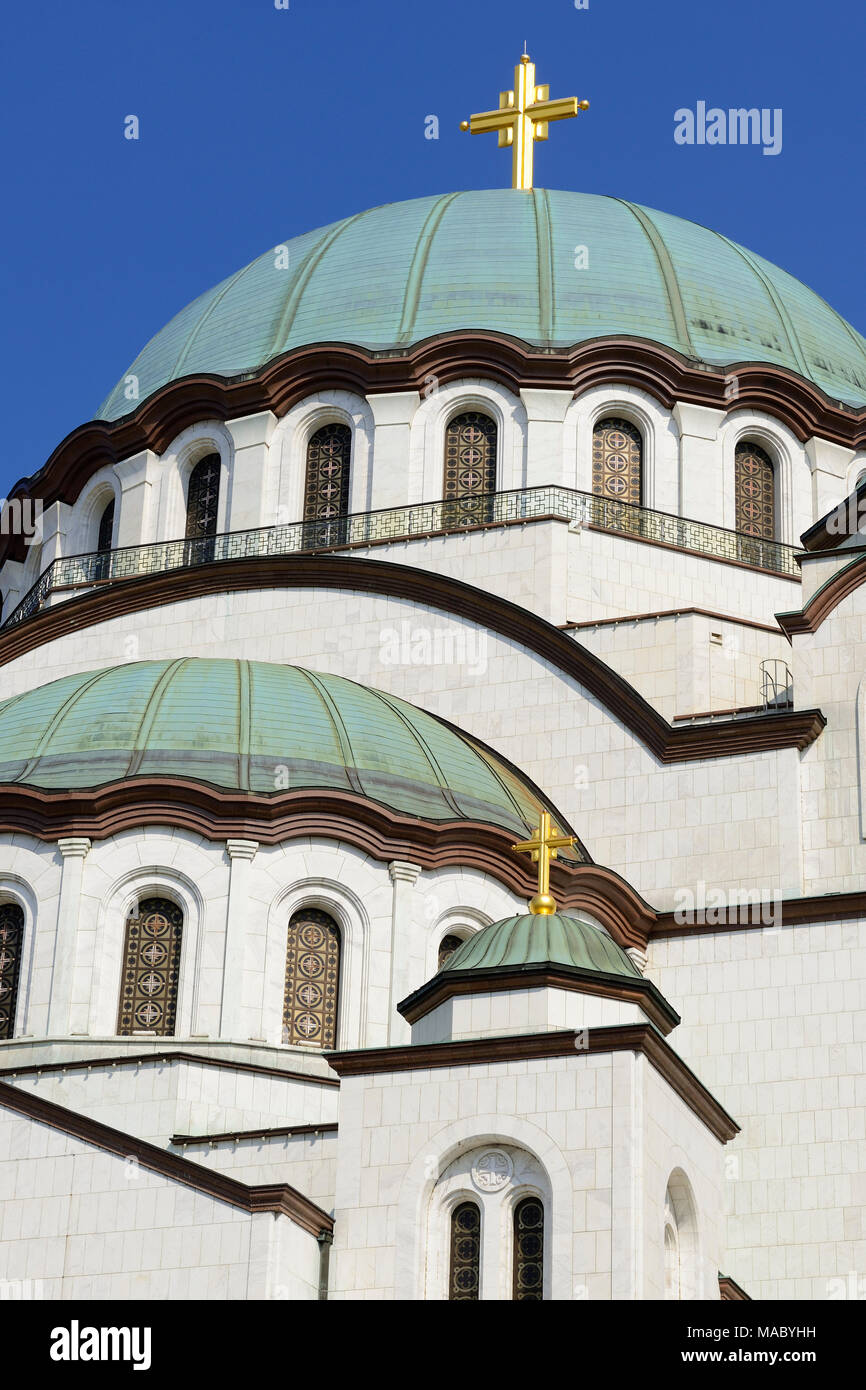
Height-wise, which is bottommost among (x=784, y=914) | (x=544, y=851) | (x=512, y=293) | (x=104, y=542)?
(x=544, y=851)

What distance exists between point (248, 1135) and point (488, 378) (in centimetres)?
1360

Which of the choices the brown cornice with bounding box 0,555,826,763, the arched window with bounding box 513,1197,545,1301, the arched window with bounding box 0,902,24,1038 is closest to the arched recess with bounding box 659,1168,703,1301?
the arched window with bounding box 513,1197,545,1301

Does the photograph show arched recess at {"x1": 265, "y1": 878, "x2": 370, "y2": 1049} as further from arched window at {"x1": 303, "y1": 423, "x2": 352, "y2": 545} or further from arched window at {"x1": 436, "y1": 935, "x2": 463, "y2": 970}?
arched window at {"x1": 303, "y1": 423, "x2": 352, "y2": 545}

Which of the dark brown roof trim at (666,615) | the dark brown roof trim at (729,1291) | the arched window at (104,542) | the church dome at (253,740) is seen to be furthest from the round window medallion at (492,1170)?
the arched window at (104,542)

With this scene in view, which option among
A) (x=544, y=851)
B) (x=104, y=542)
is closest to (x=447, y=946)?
(x=544, y=851)

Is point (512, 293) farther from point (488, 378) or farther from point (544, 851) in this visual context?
point (544, 851)

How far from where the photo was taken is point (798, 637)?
29.2 meters

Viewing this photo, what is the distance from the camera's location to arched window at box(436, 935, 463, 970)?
2728cm

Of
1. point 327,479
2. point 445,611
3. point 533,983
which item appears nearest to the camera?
point 533,983

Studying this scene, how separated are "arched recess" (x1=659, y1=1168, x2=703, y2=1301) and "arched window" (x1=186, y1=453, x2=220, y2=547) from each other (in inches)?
599

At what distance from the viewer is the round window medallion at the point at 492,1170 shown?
22.1m

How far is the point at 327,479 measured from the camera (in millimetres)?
35406

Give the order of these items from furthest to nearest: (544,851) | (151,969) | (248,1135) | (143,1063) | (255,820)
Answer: (255,820), (151,969), (143,1063), (544,851), (248,1135)
